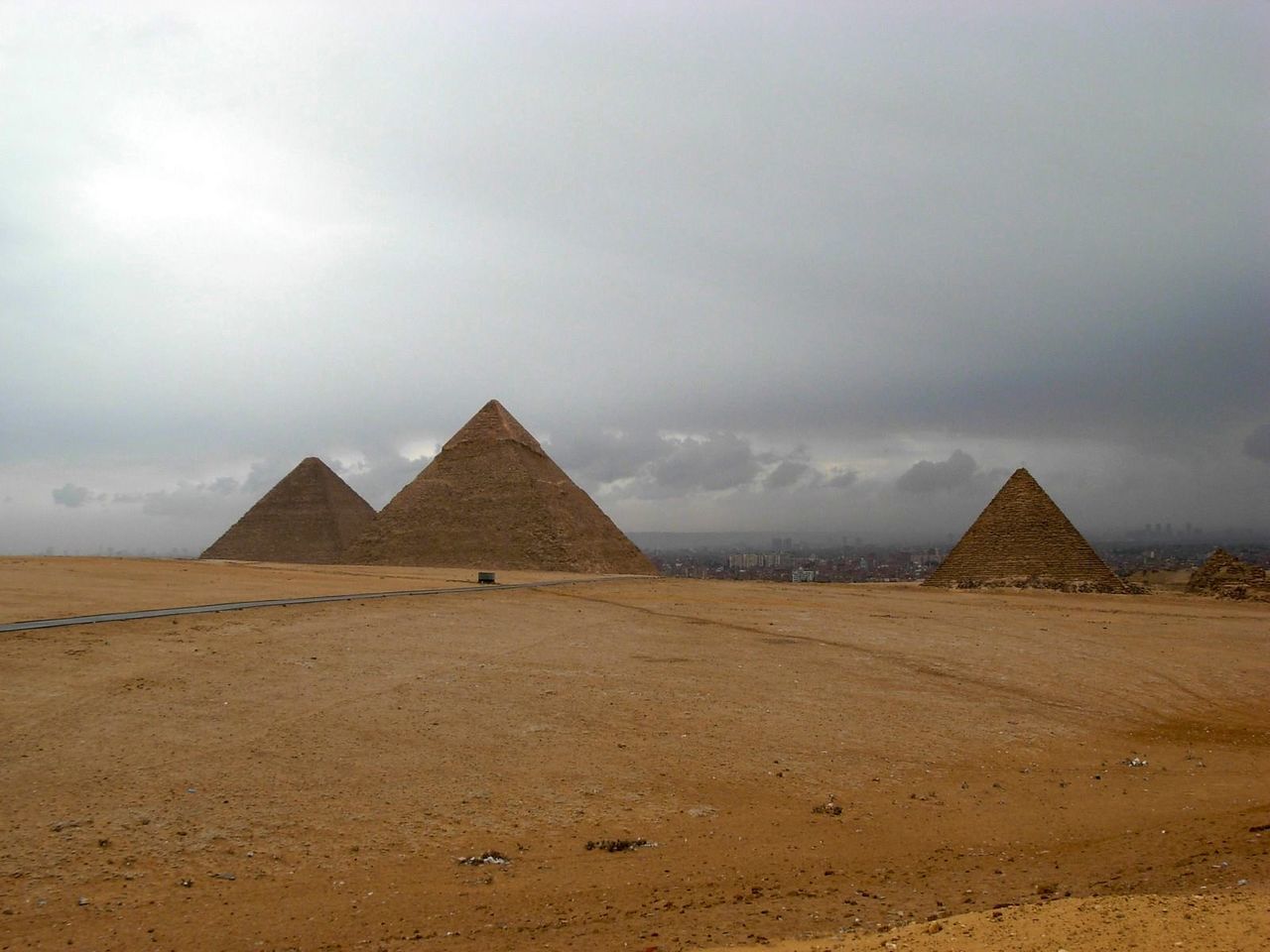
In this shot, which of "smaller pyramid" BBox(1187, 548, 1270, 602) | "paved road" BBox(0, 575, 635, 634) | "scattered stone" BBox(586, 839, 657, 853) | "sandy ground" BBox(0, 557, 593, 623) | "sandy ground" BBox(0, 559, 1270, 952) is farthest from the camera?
"smaller pyramid" BBox(1187, 548, 1270, 602)

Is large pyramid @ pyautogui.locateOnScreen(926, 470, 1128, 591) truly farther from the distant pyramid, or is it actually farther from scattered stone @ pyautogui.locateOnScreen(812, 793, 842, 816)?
the distant pyramid

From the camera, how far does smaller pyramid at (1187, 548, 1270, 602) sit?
128ft

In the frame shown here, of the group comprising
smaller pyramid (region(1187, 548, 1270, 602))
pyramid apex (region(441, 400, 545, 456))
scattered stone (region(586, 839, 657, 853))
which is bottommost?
smaller pyramid (region(1187, 548, 1270, 602))

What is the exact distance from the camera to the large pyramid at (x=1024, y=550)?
39.7 m

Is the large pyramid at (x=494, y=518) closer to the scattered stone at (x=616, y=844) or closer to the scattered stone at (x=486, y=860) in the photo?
the scattered stone at (x=616, y=844)

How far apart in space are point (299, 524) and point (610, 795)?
228ft

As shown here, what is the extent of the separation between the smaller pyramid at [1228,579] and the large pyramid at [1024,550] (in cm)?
536

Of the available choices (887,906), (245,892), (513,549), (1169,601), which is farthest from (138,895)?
(513,549)

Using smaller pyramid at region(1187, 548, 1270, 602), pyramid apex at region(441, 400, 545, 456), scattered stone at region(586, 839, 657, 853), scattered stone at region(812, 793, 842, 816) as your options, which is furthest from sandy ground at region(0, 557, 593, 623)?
smaller pyramid at region(1187, 548, 1270, 602)

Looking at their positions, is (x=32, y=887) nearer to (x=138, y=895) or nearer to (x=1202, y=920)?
(x=138, y=895)

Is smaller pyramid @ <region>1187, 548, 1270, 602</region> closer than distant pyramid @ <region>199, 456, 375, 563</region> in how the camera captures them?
Yes

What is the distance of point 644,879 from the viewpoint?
5973 mm

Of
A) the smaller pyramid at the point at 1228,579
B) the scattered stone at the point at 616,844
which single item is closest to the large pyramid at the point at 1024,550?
the smaller pyramid at the point at 1228,579

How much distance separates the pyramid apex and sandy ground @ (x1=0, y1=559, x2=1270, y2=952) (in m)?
47.4
